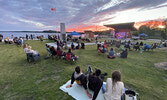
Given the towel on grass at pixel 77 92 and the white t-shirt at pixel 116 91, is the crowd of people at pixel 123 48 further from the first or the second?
the white t-shirt at pixel 116 91

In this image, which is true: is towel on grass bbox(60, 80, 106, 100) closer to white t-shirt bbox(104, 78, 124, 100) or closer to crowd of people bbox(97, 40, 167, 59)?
white t-shirt bbox(104, 78, 124, 100)

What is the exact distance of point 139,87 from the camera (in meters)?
3.46

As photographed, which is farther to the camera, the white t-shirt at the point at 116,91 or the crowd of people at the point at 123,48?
the crowd of people at the point at 123,48

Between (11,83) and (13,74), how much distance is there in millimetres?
1017

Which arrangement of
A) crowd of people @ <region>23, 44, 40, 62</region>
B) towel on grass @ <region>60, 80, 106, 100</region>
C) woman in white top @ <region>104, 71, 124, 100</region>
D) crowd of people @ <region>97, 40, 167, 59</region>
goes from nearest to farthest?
woman in white top @ <region>104, 71, 124, 100</region>
towel on grass @ <region>60, 80, 106, 100</region>
crowd of people @ <region>23, 44, 40, 62</region>
crowd of people @ <region>97, 40, 167, 59</region>

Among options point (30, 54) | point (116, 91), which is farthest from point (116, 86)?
point (30, 54)

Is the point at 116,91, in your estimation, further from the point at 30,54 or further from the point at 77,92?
the point at 30,54

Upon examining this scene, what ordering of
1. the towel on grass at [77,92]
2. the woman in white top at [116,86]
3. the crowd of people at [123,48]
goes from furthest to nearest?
the crowd of people at [123,48], the towel on grass at [77,92], the woman in white top at [116,86]

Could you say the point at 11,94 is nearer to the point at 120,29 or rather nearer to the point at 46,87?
the point at 46,87

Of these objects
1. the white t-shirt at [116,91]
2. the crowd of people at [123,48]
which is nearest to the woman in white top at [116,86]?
the white t-shirt at [116,91]

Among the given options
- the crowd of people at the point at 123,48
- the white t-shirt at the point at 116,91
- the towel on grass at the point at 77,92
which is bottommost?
the towel on grass at the point at 77,92

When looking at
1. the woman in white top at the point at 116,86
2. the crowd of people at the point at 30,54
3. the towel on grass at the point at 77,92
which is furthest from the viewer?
the crowd of people at the point at 30,54

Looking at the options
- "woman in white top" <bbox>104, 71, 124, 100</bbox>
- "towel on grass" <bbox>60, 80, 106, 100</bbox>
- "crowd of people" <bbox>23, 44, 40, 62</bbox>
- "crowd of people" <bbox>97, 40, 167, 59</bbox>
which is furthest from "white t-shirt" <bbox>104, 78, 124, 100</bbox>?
"crowd of people" <bbox>23, 44, 40, 62</bbox>

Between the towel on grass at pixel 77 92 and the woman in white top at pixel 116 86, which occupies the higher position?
the woman in white top at pixel 116 86
